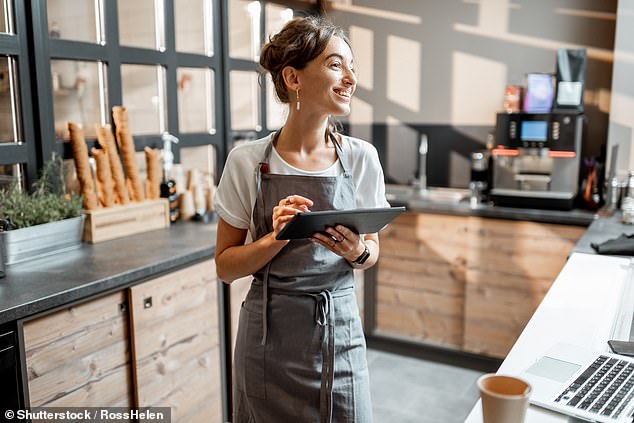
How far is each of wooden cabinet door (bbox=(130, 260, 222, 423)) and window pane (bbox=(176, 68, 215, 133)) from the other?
47.0 inches

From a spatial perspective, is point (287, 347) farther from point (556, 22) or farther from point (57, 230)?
point (556, 22)

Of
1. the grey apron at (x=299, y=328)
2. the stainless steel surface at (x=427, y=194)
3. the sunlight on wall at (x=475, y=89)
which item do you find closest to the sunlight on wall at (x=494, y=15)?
the sunlight on wall at (x=475, y=89)

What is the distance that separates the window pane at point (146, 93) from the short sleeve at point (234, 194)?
1.65 metres

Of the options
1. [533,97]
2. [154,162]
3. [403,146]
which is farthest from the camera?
[403,146]

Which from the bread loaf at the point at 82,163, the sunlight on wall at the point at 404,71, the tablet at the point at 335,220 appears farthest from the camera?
the sunlight on wall at the point at 404,71

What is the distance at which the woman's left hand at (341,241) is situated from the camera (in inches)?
62.1

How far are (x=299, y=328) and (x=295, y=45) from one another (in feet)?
2.53

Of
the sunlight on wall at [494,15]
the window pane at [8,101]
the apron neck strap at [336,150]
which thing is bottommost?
the apron neck strap at [336,150]

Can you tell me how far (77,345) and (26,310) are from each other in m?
0.27

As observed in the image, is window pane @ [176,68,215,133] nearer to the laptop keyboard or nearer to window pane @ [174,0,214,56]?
window pane @ [174,0,214,56]

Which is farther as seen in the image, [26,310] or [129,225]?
[129,225]

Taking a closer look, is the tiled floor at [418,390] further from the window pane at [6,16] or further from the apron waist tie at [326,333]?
the window pane at [6,16]

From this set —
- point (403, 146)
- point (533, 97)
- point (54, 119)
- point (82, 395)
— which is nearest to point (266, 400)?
point (82, 395)

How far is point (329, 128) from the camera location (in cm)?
190
